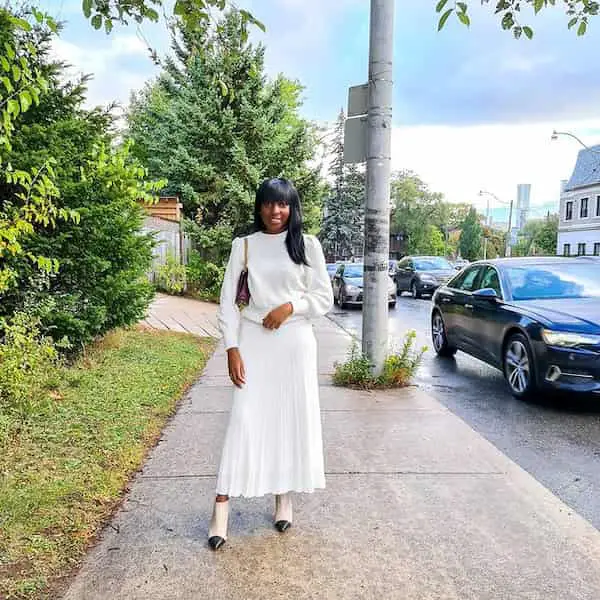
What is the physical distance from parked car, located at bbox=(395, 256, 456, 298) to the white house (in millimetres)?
28112

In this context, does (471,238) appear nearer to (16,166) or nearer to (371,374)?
(371,374)

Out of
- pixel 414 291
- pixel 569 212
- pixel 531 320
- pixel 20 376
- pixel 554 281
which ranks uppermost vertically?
pixel 569 212

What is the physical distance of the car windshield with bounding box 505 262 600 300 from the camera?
7.07 metres

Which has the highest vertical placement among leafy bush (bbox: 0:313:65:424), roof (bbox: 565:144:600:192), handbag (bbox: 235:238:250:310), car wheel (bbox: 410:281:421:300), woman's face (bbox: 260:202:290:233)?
roof (bbox: 565:144:600:192)

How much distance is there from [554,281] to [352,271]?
42.3 ft

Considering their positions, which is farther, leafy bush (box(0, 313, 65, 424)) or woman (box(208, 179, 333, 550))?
leafy bush (box(0, 313, 65, 424))

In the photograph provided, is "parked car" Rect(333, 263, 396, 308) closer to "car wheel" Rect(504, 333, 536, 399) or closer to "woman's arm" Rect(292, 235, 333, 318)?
"car wheel" Rect(504, 333, 536, 399)

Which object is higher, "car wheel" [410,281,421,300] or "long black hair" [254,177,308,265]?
"long black hair" [254,177,308,265]

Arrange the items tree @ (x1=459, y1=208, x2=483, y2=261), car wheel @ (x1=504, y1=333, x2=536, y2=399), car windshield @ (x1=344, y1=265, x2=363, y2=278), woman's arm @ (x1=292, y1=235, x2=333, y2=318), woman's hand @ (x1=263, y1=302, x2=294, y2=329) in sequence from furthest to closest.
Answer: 1. tree @ (x1=459, y1=208, x2=483, y2=261)
2. car windshield @ (x1=344, y1=265, x2=363, y2=278)
3. car wheel @ (x1=504, y1=333, x2=536, y2=399)
4. woman's arm @ (x1=292, y1=235, x2=333, y2=318)
5. woman's hand @ (x1=263, y1=302, x2=294, y2=329)

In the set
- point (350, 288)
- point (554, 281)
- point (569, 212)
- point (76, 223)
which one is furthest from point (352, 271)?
point (569, 212)

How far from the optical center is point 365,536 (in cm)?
314

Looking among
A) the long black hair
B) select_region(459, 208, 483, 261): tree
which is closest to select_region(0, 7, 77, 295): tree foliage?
the long black hair

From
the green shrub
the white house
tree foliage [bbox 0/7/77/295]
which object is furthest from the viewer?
the white house

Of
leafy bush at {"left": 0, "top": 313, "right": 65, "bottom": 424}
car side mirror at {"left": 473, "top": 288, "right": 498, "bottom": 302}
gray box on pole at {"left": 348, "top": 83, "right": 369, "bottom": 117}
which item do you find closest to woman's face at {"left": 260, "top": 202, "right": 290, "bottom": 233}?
leafy bush at {"left": 0, "top": 313, "right": 65, "bottom": 424}
